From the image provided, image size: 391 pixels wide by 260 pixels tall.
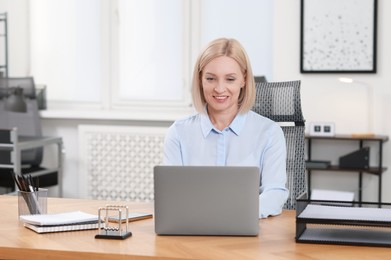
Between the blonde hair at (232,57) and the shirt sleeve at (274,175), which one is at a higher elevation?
the blonde hair at (232,57)

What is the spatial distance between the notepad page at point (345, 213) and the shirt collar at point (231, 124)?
51cm

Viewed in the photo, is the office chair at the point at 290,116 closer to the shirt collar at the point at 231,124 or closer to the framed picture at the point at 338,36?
the shirt collar at the point at 231,124

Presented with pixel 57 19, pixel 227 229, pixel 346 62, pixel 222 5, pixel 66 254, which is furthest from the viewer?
pixel 57 19

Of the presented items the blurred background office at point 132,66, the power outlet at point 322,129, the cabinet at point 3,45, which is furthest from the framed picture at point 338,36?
the cabinet at point 3,45

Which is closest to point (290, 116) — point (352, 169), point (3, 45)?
point (352, 169)

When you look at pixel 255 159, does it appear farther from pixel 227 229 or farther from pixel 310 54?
pixel 310 54

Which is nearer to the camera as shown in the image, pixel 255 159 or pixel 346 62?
pixel 255 159

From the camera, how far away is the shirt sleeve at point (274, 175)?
235 cm

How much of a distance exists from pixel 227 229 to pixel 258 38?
10.6 feet

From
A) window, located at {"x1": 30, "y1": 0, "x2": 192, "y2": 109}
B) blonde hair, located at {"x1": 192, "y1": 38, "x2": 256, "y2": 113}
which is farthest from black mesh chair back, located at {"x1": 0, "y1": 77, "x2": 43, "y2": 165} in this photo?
blonde hair, located at {"x1": 192, "y1": 38, "x2": 256, "y2": 113}

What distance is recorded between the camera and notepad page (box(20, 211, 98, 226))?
212 centimetres

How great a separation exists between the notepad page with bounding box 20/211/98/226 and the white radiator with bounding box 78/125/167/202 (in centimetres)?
300

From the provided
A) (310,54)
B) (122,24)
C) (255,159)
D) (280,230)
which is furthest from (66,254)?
(122,24)

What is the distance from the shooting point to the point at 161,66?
17.5ft
